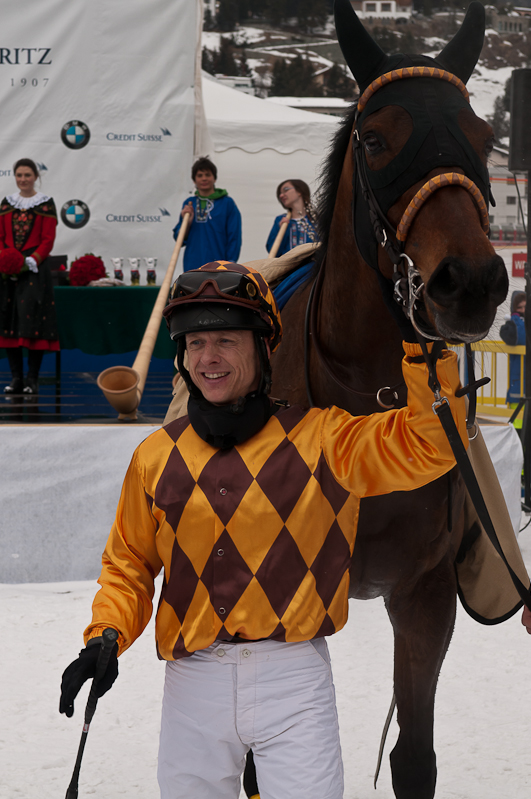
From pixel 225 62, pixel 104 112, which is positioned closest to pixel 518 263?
pixel 104 112

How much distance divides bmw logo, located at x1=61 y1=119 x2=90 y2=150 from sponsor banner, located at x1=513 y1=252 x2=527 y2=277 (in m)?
4.31

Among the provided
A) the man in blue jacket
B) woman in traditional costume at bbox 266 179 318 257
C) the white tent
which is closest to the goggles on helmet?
woman in traditional costume at bbox 266 179 318 257

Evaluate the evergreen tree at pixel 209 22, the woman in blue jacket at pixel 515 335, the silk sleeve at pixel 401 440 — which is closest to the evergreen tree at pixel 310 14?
the evergreen tree at pixel 209 22

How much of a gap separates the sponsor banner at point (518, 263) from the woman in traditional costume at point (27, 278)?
3.52 meters

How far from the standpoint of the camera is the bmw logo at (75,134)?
25.7 ft

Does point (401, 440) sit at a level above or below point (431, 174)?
below

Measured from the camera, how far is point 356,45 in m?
1.64

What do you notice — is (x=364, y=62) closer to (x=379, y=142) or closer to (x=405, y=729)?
(x=379, y=142)

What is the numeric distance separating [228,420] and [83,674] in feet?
1.65

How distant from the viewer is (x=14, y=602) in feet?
13.8

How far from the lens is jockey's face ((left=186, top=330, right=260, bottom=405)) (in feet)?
4.91

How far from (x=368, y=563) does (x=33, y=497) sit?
2933 millimetres

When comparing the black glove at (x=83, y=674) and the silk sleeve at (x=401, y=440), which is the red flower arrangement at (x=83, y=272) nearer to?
the silk sleeve at (x=401, y=440)

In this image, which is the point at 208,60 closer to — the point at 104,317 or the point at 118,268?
the point at 118,268
